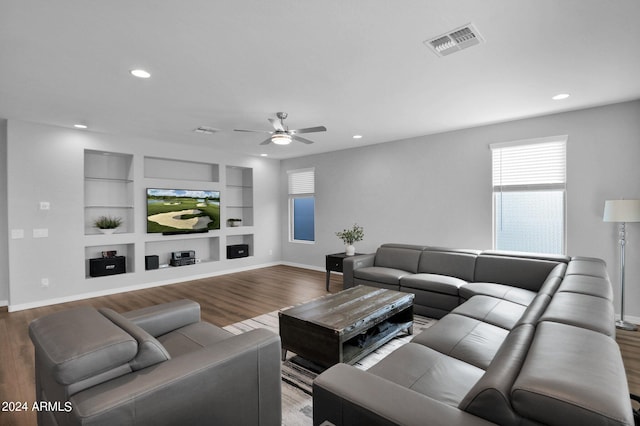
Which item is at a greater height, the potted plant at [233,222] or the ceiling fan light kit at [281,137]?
the ceiling fan light kit at [281,137]

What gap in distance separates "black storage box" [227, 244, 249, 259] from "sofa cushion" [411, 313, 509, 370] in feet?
17.6

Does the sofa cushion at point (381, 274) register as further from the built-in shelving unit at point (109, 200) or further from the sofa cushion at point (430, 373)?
the built-in shelving unit at point (109, 200)

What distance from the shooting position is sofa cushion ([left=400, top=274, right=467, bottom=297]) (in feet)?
12.7

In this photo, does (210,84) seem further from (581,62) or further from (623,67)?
(623,67)

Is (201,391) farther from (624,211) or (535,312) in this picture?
(624,211)

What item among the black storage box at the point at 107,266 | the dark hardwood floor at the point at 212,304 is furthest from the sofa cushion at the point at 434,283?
the black storage box at the point at 107,266

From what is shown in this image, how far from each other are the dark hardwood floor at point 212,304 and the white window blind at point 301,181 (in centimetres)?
189

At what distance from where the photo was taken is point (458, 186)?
5195 millimetres

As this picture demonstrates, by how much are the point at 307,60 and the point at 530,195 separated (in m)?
3.85

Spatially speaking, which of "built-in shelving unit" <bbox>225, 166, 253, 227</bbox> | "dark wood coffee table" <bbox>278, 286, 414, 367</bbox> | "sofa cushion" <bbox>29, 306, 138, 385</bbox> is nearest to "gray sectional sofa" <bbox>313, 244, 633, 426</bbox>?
"dark wood coffee table" <bbox>278, 286, 414, 367</bbox>

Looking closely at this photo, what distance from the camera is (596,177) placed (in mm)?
4051

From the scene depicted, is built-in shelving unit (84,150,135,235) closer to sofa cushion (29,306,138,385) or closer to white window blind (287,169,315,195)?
white window blind (287,169,315,195)

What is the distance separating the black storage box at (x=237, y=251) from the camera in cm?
705

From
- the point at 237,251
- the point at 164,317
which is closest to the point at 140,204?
the point at 237,251
